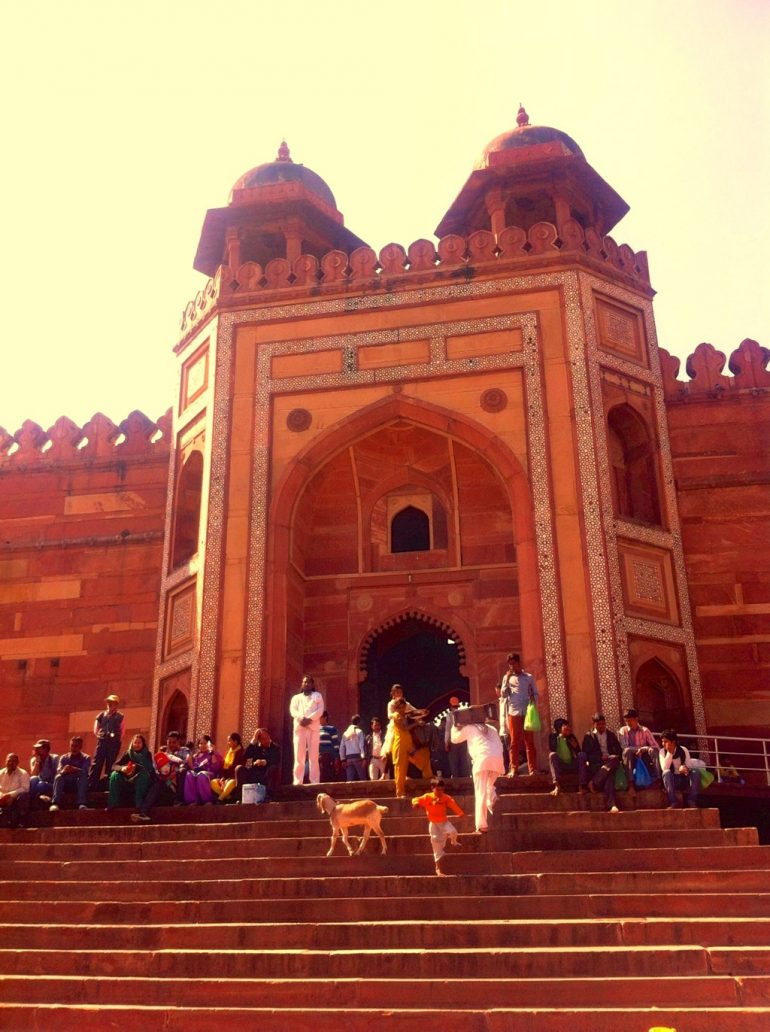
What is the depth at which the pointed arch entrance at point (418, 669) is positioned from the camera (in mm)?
12398

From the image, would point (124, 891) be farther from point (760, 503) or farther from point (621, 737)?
point (760, 503)

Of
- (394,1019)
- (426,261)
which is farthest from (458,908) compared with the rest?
(426,261)

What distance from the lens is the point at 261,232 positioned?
13727mm

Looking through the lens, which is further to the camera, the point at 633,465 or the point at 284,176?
the point at 284,176

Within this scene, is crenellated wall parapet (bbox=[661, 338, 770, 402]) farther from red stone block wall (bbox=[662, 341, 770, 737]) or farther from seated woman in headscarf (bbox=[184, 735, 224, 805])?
seated woman in headscarf (bbox=[184, 735, 224, 805])

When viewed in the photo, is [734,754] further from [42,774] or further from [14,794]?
[14,794]

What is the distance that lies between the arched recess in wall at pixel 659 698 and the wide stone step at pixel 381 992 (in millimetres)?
5467

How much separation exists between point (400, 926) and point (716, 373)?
8.58m

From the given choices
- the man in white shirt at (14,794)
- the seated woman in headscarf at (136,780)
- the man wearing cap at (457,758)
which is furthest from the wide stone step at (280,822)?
the man wearing cap at (457,758)

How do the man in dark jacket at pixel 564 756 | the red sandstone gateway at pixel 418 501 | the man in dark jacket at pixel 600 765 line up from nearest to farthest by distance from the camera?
the man in dark jacket at pixel 600 765
the man in dark jacket at pixel 564 756
the red sandstone gateway at pixel 418 501

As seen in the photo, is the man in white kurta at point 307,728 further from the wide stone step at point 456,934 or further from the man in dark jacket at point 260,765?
the wide stone step at point 456,934

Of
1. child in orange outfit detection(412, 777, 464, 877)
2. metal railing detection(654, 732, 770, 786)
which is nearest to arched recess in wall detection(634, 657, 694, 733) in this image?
metal railing detection(654, 732, 770, 786)

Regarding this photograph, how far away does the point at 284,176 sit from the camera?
1427 cm

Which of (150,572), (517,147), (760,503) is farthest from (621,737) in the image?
(517,147)
